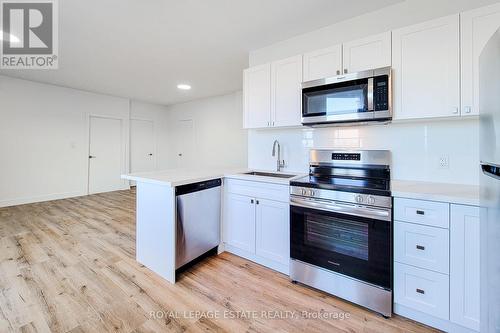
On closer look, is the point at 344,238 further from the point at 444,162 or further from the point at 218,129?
the point at 218,129

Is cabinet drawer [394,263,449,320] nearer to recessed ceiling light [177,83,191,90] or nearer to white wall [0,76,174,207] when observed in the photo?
recessed ceiling light [177,83,191,90]

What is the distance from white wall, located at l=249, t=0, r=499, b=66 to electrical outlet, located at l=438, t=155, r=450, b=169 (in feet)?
3.77

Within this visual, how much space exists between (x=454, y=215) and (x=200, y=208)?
193cm

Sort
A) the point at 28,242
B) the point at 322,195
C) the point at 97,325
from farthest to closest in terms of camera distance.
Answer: the point at 28,242
the point at 322,195
the point at 97,325

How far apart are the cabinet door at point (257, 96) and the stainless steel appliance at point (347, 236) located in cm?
100

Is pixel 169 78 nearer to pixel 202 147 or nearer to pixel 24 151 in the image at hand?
pixel 202 147

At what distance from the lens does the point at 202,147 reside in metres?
6.23

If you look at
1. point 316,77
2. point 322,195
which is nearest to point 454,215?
point 322,195

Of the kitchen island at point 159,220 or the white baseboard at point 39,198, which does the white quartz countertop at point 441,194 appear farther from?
the white baseboard at point 39,198

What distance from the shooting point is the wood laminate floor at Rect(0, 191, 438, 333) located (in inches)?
60.2

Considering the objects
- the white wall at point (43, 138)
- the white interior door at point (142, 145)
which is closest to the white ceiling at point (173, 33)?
the white wall at point (43, 138)

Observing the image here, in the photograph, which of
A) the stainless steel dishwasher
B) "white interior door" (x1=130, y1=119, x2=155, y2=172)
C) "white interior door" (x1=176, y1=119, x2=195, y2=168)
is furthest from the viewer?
"white interior door" (x1=176, y1=119, x2=195, y2=168)

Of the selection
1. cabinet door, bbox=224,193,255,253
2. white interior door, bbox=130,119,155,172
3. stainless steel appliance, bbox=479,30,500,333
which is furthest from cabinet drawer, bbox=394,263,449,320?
white interior door, bbox=130,119,155,172

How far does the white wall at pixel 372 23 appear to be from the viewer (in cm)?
183
